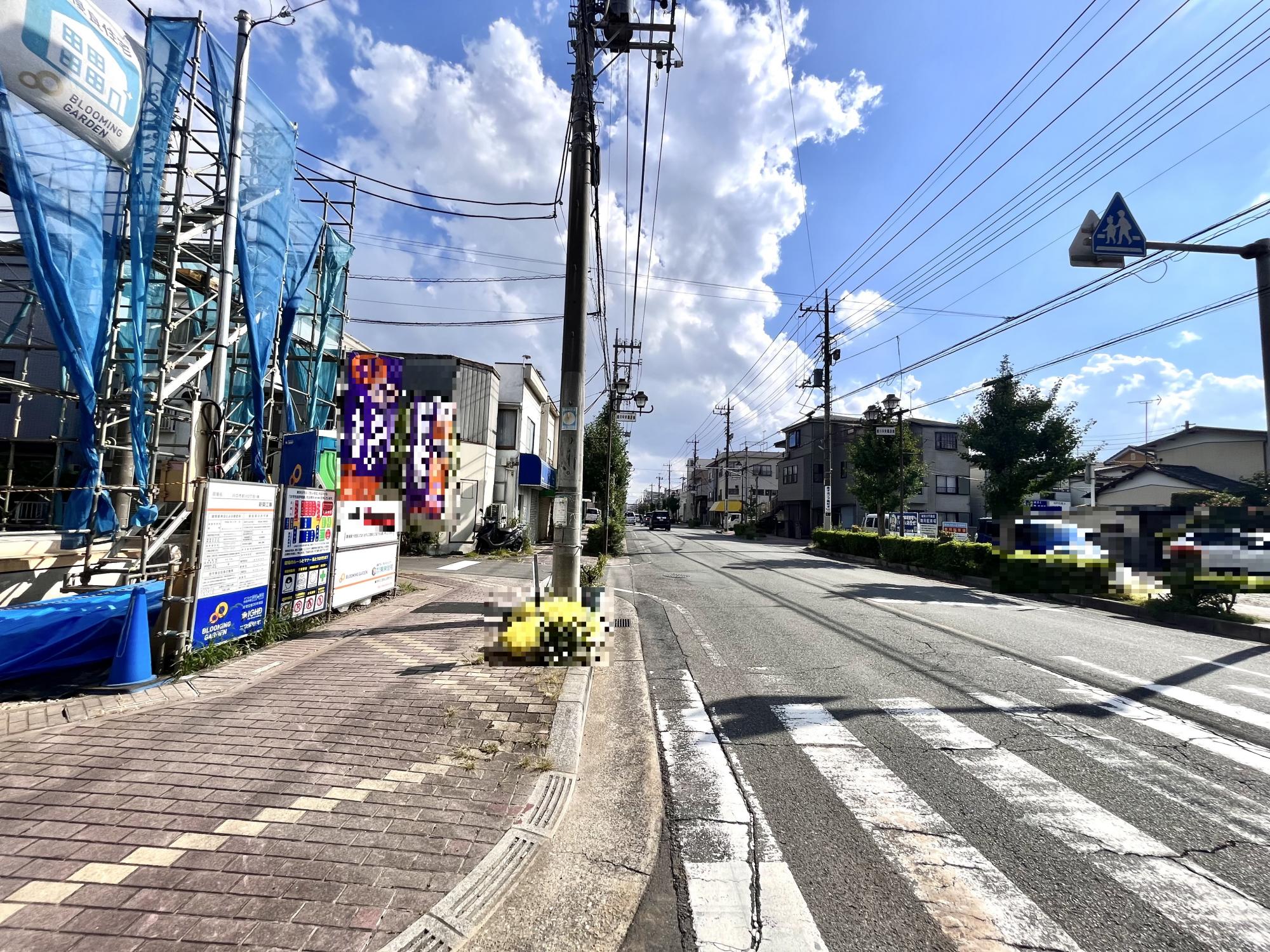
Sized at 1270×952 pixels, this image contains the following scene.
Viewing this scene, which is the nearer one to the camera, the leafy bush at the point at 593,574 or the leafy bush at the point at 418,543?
the leafy bush at the point at 593,574

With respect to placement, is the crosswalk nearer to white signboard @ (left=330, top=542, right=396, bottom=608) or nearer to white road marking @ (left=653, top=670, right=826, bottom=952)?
white road marking @ (left=653, top=670, right=826, bottom=952)

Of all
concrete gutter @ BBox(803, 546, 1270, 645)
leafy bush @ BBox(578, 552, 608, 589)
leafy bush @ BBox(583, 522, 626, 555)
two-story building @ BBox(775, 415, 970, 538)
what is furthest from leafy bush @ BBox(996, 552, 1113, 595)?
two-story building @ BBox(775, 415, 970, 538)

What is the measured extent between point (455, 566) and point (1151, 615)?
15584 mm

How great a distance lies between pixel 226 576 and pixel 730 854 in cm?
545

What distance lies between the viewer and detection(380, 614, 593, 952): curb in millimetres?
2215

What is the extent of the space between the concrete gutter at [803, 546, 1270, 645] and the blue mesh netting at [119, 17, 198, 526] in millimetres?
15918

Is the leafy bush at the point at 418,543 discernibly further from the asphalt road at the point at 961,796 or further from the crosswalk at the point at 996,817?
the crosswalk at the point at 996,817

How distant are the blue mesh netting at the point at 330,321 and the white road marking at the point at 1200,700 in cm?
1549

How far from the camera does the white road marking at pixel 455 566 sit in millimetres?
15313

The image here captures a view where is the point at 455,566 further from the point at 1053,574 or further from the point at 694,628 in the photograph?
the point at 1053,574

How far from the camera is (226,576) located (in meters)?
5.79

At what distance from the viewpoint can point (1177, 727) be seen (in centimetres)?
468

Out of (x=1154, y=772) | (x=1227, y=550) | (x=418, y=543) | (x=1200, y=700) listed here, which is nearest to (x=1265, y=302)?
(x=1227, y=550)

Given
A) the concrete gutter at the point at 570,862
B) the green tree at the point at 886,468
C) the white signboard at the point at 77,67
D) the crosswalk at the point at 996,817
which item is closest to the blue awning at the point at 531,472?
the green tree at the point at 886,468
